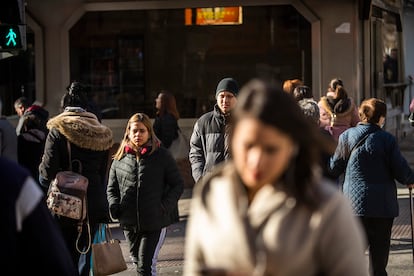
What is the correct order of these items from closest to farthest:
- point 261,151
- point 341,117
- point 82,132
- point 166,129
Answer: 1. point 261,151
2. point 82,132
3. point 341,117
4. point 166,129

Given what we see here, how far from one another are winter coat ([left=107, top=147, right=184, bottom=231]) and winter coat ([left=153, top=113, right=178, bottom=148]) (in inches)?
203

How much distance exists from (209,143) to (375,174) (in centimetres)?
147

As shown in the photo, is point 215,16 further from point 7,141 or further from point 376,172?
point 376,172

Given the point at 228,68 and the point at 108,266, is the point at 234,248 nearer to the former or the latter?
the point at 108,266

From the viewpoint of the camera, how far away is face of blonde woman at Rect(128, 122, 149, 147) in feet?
23.7

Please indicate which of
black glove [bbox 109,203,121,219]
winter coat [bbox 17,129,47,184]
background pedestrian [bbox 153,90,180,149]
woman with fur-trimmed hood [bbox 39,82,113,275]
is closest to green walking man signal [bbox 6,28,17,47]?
winter coat [bbox 17,129,47,184]

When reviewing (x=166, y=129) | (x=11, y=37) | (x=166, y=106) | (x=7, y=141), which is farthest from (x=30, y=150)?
(x=166, y=106)

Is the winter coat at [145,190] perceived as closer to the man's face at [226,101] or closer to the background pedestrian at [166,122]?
the man's face at [226,101]

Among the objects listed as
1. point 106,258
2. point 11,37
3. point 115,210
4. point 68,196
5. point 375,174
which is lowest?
point 106,258

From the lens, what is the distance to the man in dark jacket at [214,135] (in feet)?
25.8

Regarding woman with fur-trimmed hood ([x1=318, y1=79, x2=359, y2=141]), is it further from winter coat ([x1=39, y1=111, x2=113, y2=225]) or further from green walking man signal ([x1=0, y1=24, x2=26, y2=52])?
green walking man signal ([x1=0, y1=24, x2=26, y2=52])

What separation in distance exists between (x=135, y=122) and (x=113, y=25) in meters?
8.21

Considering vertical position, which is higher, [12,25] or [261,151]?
[12,25]

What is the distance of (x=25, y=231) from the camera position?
10.0 feet
